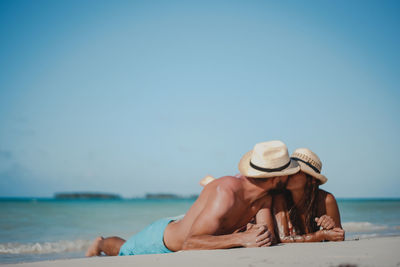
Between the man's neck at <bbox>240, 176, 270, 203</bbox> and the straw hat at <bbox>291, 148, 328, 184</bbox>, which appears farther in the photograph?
the straw hat at <bbox>291, 148, 328, 184</bbox>

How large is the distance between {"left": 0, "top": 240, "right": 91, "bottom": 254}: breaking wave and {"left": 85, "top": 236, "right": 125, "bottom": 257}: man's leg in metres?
2.55

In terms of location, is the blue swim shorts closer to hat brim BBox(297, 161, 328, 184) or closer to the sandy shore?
the sandy shore

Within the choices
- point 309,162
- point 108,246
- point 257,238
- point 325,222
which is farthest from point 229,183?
point 108,246

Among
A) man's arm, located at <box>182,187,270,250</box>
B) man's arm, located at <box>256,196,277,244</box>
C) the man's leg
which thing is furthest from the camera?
the man's leg

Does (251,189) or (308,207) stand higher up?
(251,189)

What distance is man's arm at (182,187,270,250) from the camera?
284 centimetres

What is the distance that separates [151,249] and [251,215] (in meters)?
1.00

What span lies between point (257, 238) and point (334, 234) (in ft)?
3.32

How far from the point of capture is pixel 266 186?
3.16 m

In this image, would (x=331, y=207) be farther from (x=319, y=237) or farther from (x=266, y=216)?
(x=266, y=216)

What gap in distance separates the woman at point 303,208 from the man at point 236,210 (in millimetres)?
191

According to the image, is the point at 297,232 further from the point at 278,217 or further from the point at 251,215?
the point at 251,215

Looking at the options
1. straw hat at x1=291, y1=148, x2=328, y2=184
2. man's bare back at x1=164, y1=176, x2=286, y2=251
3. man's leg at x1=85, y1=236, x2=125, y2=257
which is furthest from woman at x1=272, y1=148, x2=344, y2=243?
man's leg at x1=85, y1=236, x2=125, y2=257

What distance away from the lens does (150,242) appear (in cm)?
349
